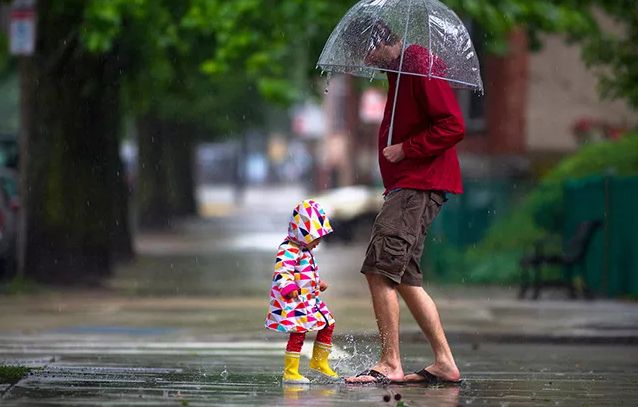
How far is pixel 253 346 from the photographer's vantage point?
11.5 m

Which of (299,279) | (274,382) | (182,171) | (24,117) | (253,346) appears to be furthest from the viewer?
(182,171)

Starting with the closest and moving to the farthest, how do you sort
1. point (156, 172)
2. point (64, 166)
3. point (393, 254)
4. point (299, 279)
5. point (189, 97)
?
point (299, 279), point (393, 254), point (64, 166), point (189, 97), point (156, 172)

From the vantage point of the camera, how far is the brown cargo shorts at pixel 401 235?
8086 mm

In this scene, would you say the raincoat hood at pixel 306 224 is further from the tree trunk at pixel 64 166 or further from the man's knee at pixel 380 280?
the tree trunk at pixel 64 166

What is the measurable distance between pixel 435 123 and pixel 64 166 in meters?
11.5

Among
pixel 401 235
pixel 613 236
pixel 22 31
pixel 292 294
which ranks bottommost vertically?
pixel 292 294

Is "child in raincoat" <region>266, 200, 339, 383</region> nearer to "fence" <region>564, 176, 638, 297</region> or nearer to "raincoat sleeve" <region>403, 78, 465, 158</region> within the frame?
"raincoat sleeve" <region>403, 78, 465, 158</region>

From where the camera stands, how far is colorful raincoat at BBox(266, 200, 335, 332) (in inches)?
311

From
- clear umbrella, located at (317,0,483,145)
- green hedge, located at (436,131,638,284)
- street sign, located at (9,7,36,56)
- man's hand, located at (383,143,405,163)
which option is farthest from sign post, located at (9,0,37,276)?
man's hand, located at (383,143,405,163)

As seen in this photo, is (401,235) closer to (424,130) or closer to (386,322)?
(386,322)

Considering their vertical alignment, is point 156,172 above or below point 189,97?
below

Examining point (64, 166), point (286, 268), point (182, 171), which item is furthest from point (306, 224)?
point (182, 171)

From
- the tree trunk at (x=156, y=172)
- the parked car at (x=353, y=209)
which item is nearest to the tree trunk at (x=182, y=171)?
the tree trunk at (x=156, y=172)

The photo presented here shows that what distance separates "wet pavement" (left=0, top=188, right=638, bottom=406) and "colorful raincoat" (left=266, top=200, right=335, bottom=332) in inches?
13.6
